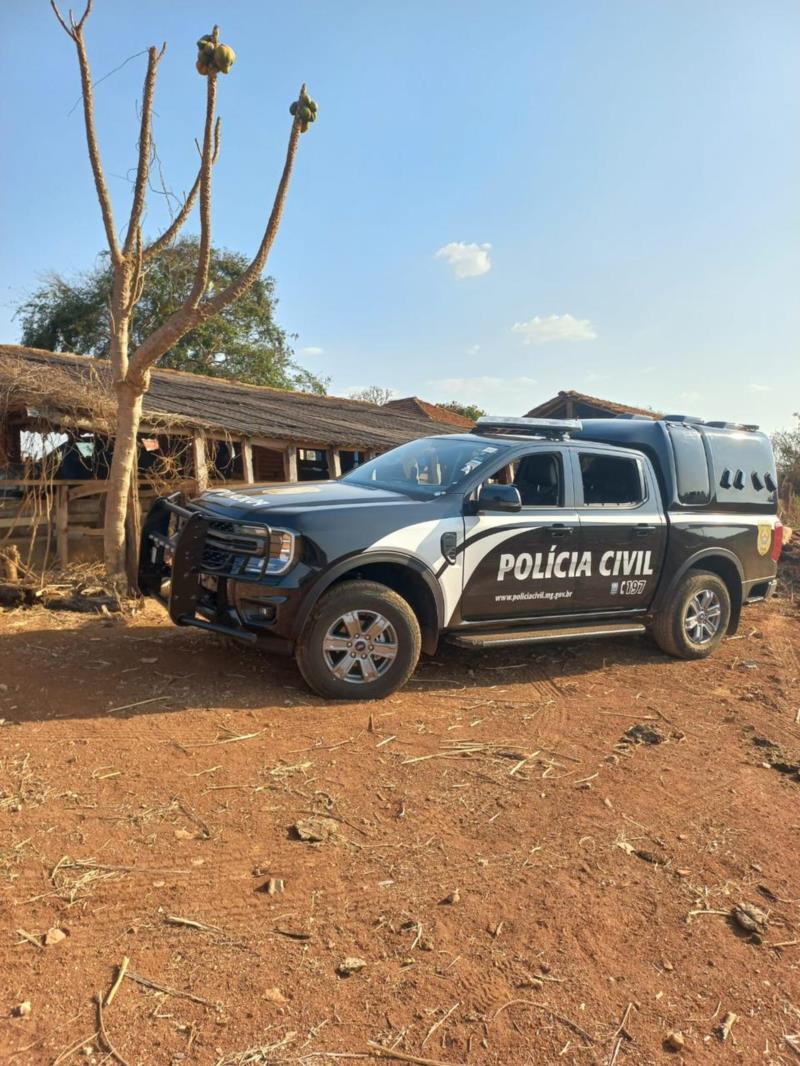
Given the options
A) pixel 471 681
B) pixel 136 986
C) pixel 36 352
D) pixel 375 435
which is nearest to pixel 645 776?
pixel 471 681

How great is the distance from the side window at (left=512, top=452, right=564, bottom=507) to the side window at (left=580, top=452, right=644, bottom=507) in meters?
0.24

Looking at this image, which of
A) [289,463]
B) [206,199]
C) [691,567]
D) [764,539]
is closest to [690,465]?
[691,567]

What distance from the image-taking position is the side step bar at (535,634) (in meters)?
5.04

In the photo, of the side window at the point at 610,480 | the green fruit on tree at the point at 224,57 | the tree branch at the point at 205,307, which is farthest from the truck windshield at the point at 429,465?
the green fruit on tree at the point at 224,57

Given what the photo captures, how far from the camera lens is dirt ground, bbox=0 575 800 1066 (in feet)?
6.82

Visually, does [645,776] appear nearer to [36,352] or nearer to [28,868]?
[28,868]

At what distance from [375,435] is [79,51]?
27.2 ft

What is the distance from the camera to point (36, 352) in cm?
1380

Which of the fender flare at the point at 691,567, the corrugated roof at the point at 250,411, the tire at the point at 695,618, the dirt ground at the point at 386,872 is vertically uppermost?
the corrugated roof at the point at 250,411

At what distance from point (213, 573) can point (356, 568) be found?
952 mm

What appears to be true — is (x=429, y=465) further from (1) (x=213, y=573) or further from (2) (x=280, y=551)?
(1) (x=213, y=573)

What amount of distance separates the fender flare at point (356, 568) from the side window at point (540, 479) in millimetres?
1138

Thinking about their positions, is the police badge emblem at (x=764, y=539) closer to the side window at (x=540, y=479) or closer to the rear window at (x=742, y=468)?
the rear window at (x=742, y=468)

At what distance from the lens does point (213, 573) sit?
465cm
